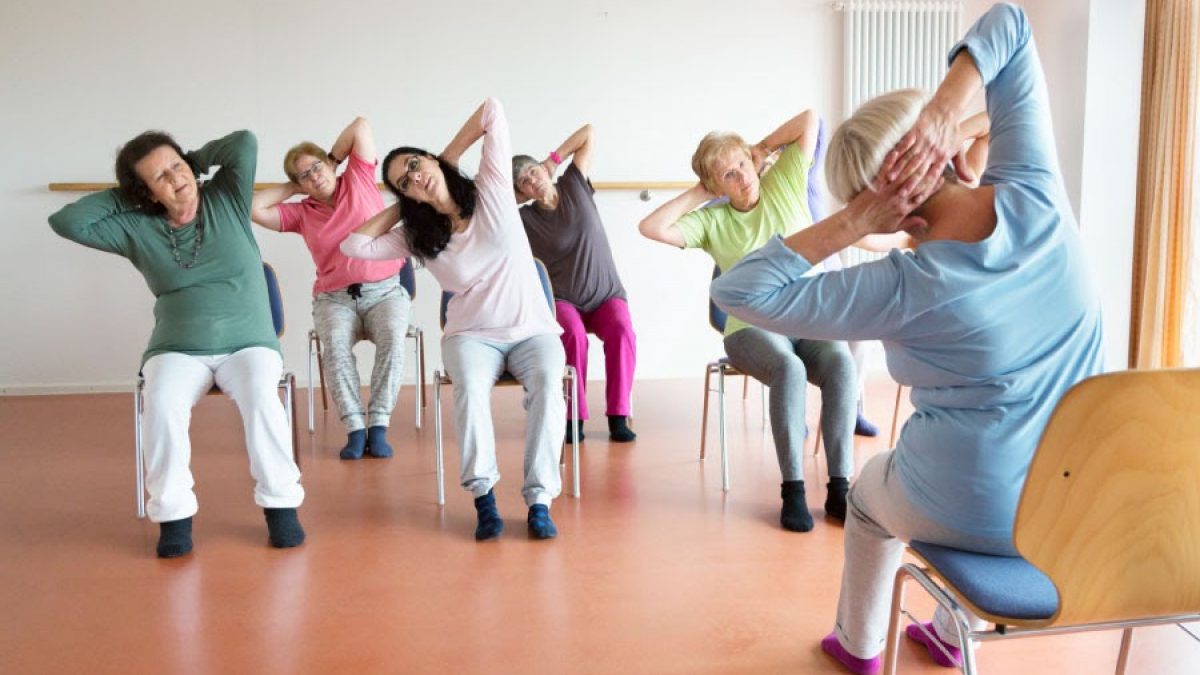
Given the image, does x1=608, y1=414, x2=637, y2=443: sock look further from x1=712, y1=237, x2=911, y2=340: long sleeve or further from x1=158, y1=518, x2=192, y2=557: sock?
x1=712, y1=237, x2=911, y2=340: long sleeve

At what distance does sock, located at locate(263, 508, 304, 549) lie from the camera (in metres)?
2.75

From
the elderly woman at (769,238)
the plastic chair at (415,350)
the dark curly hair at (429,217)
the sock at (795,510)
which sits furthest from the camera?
the plastic chair at (415,350)

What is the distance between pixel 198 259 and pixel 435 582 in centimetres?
124

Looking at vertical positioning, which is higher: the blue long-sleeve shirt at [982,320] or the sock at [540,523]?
the blue long-sleeve shirt at [982,320]

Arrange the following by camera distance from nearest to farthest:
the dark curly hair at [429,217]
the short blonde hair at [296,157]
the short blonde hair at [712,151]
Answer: the dark curly hair at [429,217] < the short blonde hair at [712,151] < the short blonde hair at [296,157]

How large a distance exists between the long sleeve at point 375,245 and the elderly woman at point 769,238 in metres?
0.77

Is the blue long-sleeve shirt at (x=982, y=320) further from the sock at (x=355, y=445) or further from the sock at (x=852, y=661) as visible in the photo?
the sock at (x=355, y=445)

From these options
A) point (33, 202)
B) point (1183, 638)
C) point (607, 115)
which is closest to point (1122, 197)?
point (607, 115)

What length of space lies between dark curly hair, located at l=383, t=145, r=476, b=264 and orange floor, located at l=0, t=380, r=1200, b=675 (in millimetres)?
822

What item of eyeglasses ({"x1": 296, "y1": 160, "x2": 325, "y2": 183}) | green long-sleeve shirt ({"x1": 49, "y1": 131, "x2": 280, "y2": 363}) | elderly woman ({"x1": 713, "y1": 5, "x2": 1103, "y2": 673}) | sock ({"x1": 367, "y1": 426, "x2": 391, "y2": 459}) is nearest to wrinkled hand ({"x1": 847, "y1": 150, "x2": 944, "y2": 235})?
elderly woman ({"x1": 713, "y1": 5, "x2": 1103, "y2": 673})

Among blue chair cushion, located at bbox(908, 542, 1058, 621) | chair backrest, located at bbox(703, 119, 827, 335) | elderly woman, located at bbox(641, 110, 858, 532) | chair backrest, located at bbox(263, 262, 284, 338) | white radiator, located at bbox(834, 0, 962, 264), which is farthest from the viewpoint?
white radiator, located at bbox(834, 0, 962, 264)

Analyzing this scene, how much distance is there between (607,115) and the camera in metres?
5.29

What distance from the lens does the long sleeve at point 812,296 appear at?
144 centimetres

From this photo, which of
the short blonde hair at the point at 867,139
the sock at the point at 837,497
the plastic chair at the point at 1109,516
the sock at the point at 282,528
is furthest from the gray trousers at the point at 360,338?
the plastic chair at the point at 1109,516
